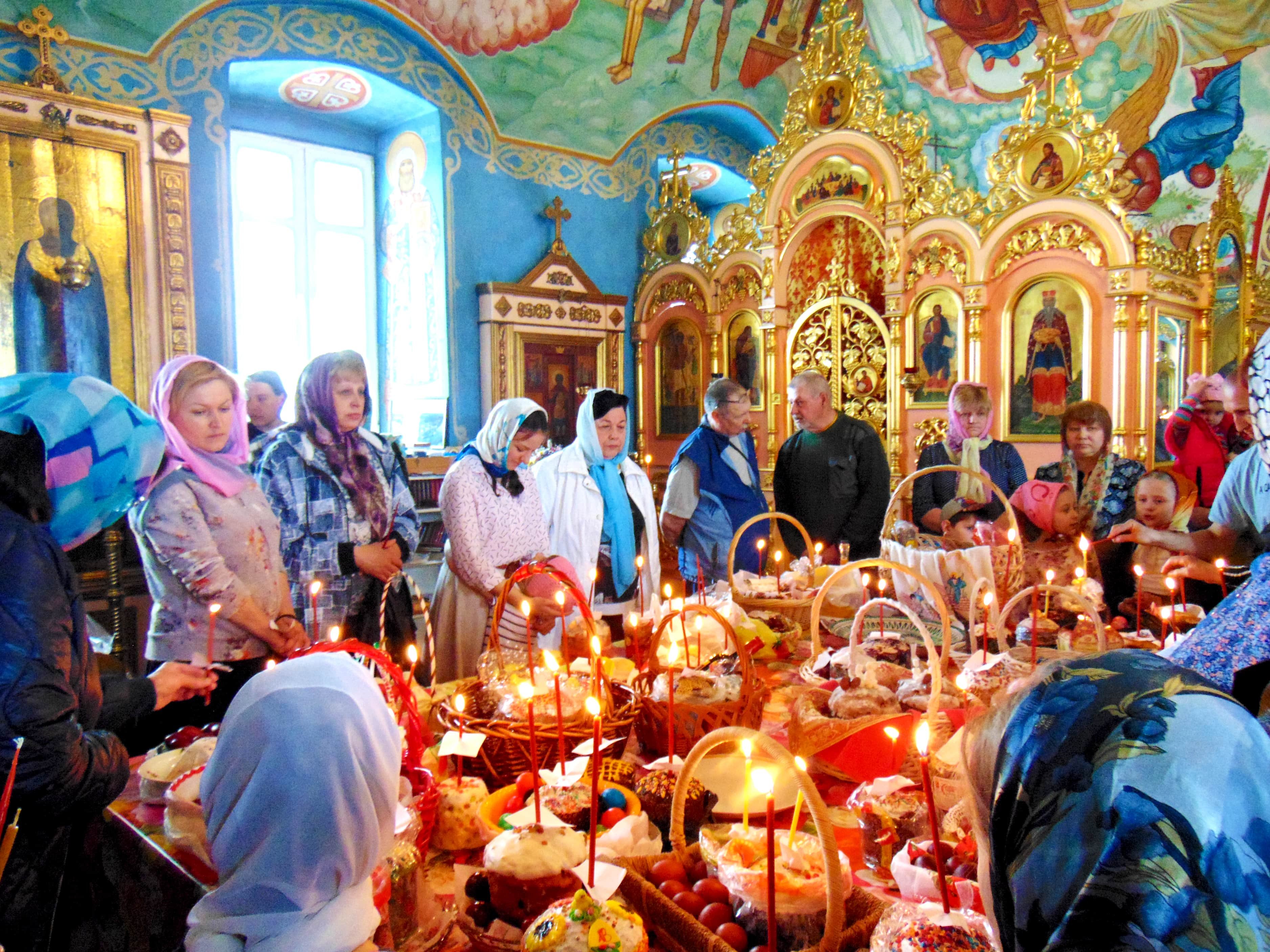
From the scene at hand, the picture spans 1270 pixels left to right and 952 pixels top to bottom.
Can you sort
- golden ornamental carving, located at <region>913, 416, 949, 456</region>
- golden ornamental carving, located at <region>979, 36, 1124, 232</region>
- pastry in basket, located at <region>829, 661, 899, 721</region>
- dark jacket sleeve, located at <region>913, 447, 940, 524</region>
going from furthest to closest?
golden ornamental carving, located at <region>913, 416, 949, 456</region> < golden ornamental carving, located at <region>979, 36, 1124, 232</region> < dark jacket sleeve, located at <region>913, 447, 940, 524</region> < pastry in basket, located at <region>829, 661, 899, 721</region>

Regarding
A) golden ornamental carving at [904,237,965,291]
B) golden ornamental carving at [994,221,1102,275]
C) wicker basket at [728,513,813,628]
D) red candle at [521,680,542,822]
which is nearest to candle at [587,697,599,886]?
red candle at [521,680,542,822]

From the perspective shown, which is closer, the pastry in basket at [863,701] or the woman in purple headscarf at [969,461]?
the pastry in basket at [863,701]

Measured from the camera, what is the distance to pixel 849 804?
64.8 inches

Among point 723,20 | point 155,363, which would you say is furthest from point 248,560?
point 723,20

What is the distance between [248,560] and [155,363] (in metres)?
4.71

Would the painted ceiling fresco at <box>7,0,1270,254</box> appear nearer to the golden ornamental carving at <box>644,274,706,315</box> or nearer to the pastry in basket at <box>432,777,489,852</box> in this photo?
the golden ornamental carving at <box>644,274,706,315</box>

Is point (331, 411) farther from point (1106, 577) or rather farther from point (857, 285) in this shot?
point (857, 285)

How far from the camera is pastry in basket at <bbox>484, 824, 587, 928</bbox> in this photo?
1.34m

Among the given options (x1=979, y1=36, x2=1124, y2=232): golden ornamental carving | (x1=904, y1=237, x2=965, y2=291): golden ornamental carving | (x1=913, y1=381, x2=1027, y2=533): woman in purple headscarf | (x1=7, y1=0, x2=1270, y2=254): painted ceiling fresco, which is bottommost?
(x1=913, y1=381, x2=1027, y2=533): woman in purple headscarf

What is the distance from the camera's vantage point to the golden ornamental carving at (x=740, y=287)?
339 inches

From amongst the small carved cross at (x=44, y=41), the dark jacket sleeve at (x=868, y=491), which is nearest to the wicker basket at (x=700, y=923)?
the dark jacket sleeve at (x=868, y=491)

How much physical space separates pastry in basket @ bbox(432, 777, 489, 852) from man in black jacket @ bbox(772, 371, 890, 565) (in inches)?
130

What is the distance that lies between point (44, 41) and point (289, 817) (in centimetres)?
707

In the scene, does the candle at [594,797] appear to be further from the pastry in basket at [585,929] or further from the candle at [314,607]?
the candle at [314,607]
